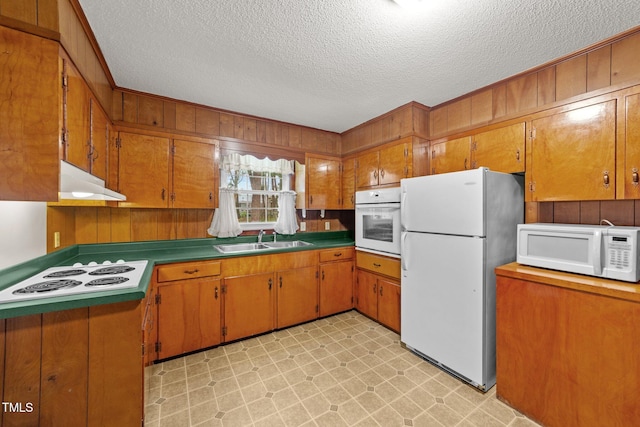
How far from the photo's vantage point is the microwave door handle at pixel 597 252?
5.04 feet

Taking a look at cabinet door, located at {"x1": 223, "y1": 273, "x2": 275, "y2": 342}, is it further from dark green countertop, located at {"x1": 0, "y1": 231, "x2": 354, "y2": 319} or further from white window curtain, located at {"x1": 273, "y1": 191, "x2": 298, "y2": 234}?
white window curtain, located at {"x1": 273, "y1": 191, "x2": 298, "y2": 234}

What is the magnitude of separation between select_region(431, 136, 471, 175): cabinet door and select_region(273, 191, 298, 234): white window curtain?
1.77 m

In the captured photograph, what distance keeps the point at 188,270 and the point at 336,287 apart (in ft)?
5.54

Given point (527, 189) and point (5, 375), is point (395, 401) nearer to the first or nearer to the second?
point (527, 189)

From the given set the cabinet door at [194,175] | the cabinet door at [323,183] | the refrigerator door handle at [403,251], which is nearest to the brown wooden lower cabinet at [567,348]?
the refrigerator door handle at [403,251]

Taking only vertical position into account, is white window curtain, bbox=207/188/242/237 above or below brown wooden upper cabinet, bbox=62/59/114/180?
below

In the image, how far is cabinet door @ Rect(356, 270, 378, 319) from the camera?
3.05m

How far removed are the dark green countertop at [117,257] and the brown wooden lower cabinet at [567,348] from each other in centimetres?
187

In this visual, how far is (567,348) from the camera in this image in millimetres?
1567

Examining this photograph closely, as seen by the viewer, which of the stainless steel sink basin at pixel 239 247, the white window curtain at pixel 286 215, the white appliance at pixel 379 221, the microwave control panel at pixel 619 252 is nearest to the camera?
the microwave control panel at pixel 619 252

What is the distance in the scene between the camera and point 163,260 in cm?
225

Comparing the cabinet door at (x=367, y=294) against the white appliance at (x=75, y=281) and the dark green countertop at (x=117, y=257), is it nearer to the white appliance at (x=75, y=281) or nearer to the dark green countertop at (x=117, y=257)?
the dark green countertop at (x=117, y=257)

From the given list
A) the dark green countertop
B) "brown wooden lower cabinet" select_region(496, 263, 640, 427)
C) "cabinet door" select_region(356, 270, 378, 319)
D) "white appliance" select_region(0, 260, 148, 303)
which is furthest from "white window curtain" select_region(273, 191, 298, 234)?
"brown wooden lower cabinet" select_region(496, 263, 640, 427)

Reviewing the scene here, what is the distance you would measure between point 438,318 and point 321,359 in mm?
1079
